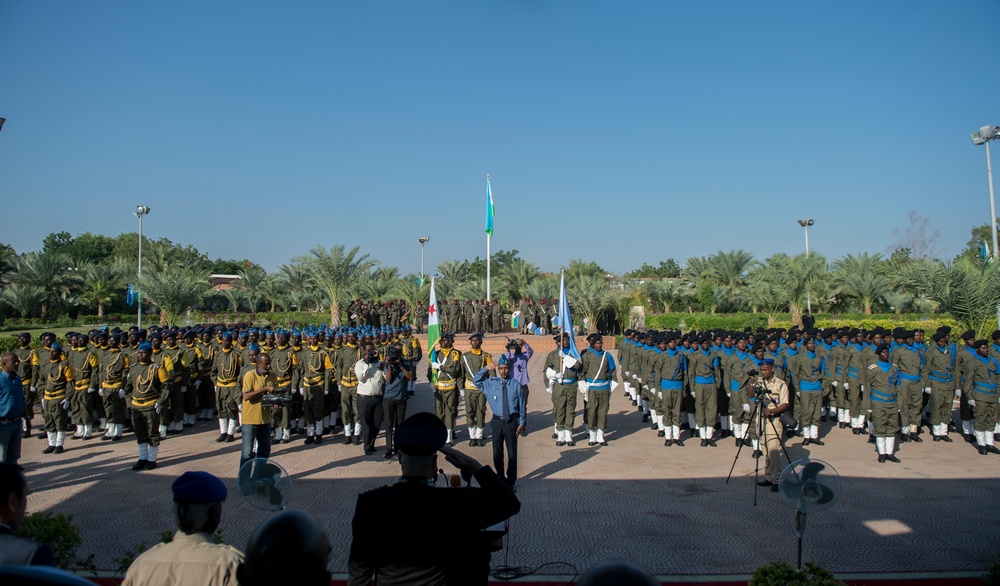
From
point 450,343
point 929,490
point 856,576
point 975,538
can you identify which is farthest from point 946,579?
point 450,343

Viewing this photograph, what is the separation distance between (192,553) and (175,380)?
444 inches

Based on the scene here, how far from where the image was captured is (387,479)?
31.5 feet

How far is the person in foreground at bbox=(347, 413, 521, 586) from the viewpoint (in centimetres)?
286

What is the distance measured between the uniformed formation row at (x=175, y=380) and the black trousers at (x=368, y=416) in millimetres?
1106

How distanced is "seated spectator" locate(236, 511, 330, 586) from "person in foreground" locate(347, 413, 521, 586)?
68 centimetres

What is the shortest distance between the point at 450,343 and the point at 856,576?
24.5 feet

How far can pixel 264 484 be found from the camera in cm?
553

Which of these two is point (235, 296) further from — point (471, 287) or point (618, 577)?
point (618, 577)

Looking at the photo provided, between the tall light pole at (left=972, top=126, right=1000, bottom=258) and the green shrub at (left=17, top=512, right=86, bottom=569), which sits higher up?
the tall light pole at (left=972, top=126, right=1000, bottom=258)

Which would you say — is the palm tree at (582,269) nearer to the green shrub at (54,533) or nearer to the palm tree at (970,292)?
the palm tree at (970,292)

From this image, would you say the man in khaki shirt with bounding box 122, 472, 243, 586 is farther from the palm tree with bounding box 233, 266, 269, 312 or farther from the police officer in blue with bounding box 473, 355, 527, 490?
the palm tree with bounding box 233, 266, 269, 312

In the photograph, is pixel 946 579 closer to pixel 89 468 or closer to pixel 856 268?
pixel 89 468

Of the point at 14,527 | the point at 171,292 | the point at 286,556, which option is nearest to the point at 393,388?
the point at 14,527

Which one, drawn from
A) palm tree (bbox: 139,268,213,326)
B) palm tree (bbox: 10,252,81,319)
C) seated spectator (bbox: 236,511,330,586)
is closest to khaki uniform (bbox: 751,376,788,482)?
seated spectator (bbox: 236,511,330,586)
